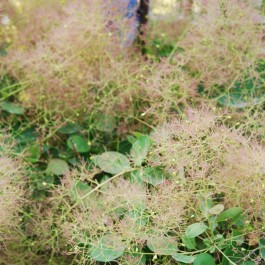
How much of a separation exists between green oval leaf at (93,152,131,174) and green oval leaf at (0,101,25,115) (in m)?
0.20

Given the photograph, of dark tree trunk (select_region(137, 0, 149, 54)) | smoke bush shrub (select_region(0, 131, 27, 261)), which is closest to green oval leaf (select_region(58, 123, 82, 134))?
smoke bush shrub (select_region(0, 131, 27, 261))

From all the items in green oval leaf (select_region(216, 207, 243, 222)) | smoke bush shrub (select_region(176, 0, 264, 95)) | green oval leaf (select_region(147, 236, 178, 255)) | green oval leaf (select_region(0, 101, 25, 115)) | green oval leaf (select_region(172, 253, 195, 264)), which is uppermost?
smoke bush shrub (select_region(176, 0, 264, 95))

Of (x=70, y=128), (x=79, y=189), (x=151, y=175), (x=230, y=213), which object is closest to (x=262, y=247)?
(x=230, y=213)

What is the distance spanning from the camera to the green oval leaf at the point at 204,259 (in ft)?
2.50

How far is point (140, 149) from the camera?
866 mm

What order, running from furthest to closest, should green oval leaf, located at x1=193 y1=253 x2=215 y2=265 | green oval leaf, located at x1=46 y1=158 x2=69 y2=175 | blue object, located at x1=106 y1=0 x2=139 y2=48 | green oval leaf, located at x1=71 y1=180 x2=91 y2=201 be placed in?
blue object, located at x1=106 y1=0 x2=139 y2=48 < green oval leaf, located at x1=46 y1=158 x2=69 y2=175 < green oval leaf, located at x1=71 y1=180 x2=91 y2=201 < green oval leaf, located at x1=193 y1=253 x2=215 y2=265

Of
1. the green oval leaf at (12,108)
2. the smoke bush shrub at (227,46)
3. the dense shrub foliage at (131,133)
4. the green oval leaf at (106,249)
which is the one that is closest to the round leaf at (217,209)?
the dense shrub foliage at (131,133)

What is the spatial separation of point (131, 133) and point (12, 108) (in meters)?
0.22

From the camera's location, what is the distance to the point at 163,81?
972mm

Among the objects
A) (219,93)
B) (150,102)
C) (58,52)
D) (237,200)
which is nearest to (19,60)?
(58,52)

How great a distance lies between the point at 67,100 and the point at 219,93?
0.89ft

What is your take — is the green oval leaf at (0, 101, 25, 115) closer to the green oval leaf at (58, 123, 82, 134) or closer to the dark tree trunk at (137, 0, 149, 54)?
the green oval leaf at (58, 123, 82, 134)

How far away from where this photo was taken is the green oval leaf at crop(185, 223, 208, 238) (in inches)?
30.3

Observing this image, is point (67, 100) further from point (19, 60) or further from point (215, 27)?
point (215, 27)
